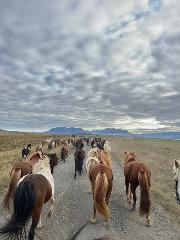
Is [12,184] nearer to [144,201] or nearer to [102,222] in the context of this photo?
[102,222]

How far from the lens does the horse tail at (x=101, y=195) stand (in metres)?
9.52

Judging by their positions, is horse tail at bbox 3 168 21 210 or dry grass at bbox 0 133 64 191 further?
dry grass at bbox 0 133 64 191

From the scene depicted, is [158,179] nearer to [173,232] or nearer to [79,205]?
[79,205]

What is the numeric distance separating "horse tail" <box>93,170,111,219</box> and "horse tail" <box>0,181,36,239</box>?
8.11 feet

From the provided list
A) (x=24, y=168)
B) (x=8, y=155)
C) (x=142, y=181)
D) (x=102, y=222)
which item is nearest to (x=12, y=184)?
(x=24, y=168)

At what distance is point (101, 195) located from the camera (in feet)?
31.3

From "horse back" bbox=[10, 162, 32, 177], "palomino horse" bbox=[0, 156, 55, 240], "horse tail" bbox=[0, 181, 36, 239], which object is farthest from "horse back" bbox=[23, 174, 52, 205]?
"horse back" bbox=[10, 162, 32, 177]

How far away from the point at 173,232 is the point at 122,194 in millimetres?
4921

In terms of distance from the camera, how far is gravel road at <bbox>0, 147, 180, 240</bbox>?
9291 millimetres

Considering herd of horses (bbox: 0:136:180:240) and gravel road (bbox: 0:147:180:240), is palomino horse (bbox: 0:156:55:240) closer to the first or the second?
herd of horses (bbox: 0:136:180:240)

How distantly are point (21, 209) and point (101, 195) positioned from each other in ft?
9.23

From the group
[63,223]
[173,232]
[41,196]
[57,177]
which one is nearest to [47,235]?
[63,223]

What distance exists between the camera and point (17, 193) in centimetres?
760

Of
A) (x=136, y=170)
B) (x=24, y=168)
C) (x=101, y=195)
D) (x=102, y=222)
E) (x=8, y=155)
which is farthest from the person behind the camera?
(x=8, y=155)
